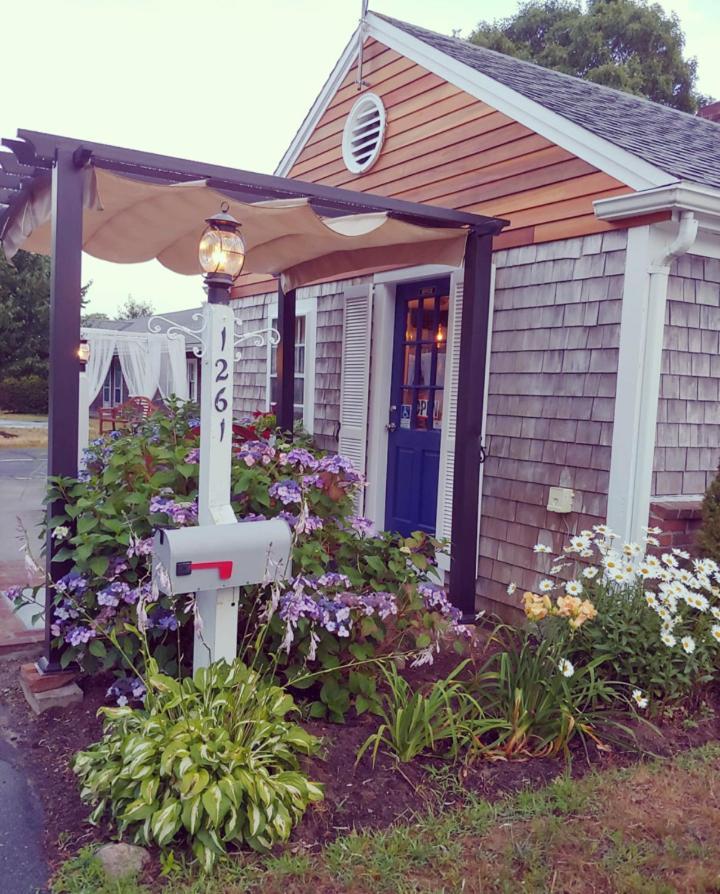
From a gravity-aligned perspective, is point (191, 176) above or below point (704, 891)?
above

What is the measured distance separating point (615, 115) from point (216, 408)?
4035 mm

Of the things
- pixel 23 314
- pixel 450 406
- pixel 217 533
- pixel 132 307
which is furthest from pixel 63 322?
pixel 132 307

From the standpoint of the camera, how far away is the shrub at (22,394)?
24984 millimetres

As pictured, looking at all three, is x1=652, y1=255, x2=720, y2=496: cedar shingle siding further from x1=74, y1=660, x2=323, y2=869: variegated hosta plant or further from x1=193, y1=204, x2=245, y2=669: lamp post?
x1=74, y1=660, x2=323, y2=869: variegated hosta plant

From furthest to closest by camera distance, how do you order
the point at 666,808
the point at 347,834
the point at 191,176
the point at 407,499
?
the point at 407,499 < the point at 191,176 < the point at 666,808 < the point at 347,834

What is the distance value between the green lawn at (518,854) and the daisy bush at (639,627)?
1.93 ft

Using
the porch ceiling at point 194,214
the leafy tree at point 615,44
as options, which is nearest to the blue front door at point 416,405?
the porch ceiling at point 194,214

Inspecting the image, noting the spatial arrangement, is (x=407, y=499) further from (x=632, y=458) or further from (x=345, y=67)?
(x=345, y=67)

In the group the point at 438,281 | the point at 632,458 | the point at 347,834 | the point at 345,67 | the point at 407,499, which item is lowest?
the point at 347,834

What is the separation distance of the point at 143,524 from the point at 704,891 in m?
2.35

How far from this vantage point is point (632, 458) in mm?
4039

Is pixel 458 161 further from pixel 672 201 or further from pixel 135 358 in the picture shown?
pixel 135 358

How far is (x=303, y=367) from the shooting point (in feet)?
23.4

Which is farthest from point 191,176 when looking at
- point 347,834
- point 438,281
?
point 347,834
